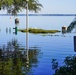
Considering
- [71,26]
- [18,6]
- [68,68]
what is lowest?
[68,68]

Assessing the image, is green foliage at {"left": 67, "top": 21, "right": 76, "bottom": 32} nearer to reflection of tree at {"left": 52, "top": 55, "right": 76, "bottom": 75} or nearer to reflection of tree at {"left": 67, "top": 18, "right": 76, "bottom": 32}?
reflection of tree at {"left": 67, "top": 18, "right": 76, "bottom": 32}

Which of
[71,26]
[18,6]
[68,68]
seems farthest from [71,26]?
[18,6]

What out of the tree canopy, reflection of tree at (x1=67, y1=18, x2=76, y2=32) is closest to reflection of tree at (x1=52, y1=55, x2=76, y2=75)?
reflection of tree at (x1=67, y1=18, x2=76, y2=32)

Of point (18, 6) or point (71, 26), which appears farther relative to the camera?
point (18, 6)

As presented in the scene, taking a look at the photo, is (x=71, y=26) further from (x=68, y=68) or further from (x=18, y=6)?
(x=18, y=6)

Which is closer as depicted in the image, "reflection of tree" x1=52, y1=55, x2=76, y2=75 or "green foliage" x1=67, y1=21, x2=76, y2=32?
"reflection of tree" x1=52, y1=55, x2=76, y2=75

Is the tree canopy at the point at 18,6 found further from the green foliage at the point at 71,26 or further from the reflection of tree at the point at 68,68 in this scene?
the reflection of tree at the point at 68,68

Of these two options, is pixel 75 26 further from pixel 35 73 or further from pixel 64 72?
pixel 64 72

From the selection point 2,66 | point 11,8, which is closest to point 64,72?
point 2,66

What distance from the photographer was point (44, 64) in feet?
56.0

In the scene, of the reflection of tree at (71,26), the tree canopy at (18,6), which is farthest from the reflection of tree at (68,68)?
the tree canopy at (18,6)

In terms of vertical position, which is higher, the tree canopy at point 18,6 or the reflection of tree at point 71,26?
the tree canopy at point 18,6

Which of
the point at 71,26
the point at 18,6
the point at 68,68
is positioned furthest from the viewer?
the point at 18,6

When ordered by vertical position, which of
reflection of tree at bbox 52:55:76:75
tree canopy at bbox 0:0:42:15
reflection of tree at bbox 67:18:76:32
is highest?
tree canopy at bbox 0:0:42:15
